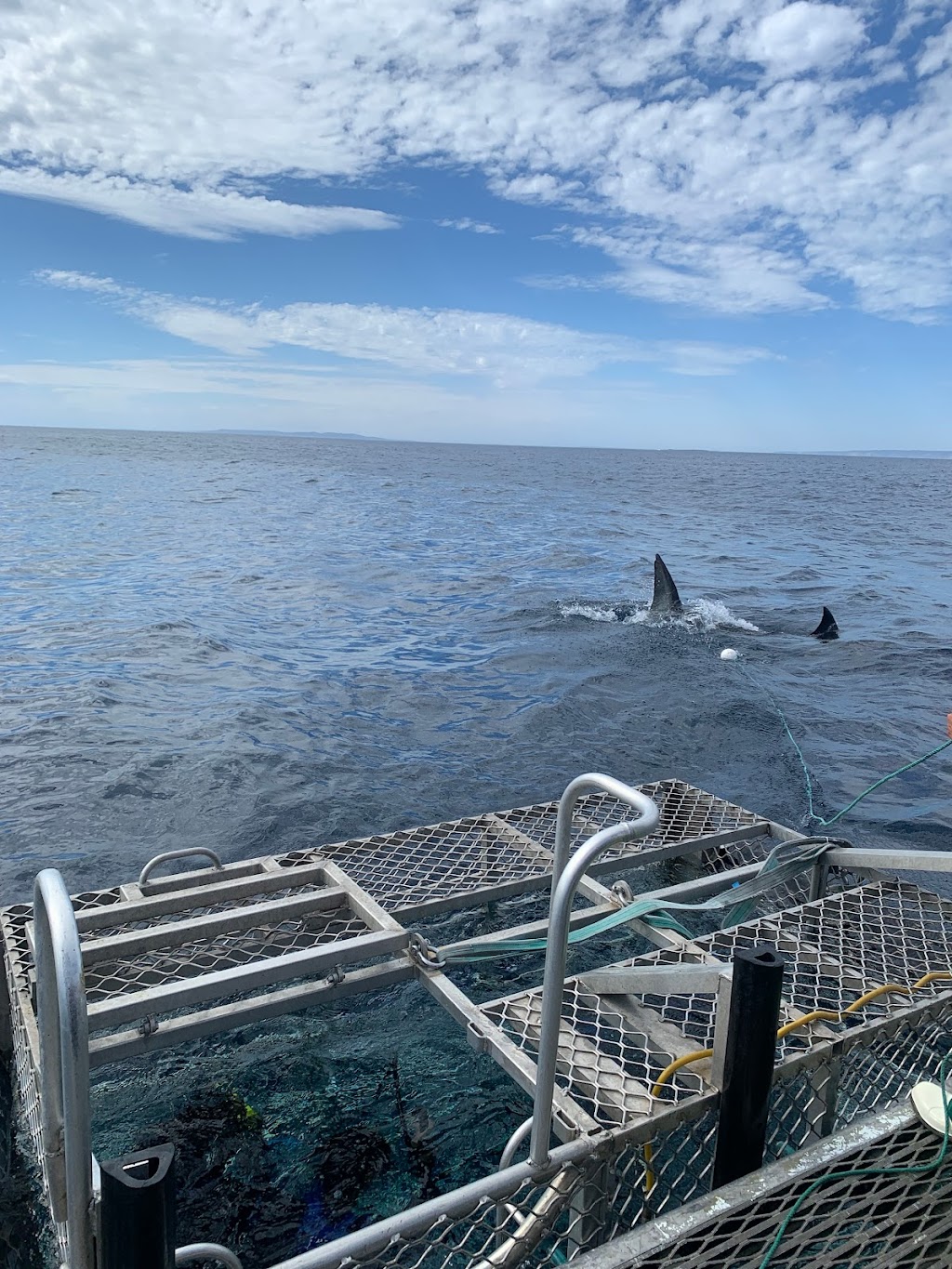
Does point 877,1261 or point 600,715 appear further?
point 600,715

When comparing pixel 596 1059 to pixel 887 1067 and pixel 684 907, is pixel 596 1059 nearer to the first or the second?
pixel 684 907

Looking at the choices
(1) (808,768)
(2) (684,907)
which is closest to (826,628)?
(1) (808,768)

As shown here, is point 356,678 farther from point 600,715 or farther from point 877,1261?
point 877,1261

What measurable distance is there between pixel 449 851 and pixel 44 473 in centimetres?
8142

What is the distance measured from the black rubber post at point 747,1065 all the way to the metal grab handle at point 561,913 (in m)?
0.82

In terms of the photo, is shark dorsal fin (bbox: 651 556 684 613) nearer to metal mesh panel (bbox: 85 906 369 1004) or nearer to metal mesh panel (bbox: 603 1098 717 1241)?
metal mesh panel (bbox: 85 906 369 1004)

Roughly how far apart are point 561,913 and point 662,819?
12.9 feet

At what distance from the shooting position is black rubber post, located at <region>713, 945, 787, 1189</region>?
11.4ft

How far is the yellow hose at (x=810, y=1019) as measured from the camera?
379cm

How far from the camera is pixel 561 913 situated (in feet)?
9.59

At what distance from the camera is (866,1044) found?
14.1ft

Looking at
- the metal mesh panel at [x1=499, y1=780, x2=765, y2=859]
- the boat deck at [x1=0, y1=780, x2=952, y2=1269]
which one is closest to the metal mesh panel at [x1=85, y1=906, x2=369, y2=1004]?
the boat deck at [x1=0, y1=780, x2=952, y2=1269]

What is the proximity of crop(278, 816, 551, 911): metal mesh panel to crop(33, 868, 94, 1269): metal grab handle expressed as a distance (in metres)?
2.94

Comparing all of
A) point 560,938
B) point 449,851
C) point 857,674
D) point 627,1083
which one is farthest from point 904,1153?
point 857,674
